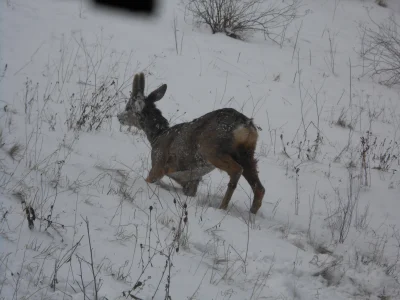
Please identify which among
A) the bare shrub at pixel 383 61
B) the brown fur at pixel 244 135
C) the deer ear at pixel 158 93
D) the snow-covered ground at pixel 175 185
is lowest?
the snow-covered ground at pixel 175 185

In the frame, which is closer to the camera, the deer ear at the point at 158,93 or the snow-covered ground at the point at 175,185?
the snow-covered ground at the point at 175,185

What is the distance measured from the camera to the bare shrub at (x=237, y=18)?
45.5 feet

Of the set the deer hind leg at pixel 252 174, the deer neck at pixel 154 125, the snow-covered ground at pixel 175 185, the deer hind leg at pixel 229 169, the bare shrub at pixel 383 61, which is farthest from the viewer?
the bare shrub at pixel 383 61

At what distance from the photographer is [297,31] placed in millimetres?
15914

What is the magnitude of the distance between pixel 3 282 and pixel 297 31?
544 inches

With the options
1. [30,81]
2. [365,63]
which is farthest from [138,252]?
[365,63]

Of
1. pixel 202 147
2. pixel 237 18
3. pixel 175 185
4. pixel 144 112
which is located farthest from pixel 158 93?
pixel 237 18

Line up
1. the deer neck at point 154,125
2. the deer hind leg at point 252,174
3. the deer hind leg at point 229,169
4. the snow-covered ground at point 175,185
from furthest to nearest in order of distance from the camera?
the deer neck at point 154,125 < the deer hind leg at point 252,174 < the deer hind leg at point 229,169 < the snow-covered ground at point 175,185

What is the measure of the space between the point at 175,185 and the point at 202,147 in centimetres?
147

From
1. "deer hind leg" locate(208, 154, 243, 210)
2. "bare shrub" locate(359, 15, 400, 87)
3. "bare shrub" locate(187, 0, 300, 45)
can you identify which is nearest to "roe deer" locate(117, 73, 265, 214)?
"deer hind leg" locate(208, 154, 243, 210)

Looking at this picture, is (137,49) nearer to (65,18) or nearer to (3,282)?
(65,18)

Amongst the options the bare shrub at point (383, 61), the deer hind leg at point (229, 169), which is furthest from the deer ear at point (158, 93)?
the bare shrub at point (383, 61)

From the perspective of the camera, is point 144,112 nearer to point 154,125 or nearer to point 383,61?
point 154,125

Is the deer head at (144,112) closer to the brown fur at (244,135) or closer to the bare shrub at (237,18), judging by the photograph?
the brown fur at (244,135)
